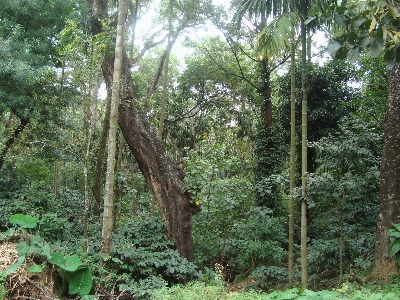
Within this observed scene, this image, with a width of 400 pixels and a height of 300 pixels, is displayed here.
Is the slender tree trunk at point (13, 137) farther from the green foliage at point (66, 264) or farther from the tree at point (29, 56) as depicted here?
the green foliage at point (66, 264)

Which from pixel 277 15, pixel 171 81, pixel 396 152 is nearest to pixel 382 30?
pixel 396 152

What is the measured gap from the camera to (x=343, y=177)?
6.52m

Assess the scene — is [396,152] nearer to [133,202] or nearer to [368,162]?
[368,162]

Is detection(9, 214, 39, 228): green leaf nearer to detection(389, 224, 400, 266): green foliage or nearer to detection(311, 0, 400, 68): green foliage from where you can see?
detection(311, 0, 400, 68): green foliage

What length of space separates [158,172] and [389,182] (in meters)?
4.23

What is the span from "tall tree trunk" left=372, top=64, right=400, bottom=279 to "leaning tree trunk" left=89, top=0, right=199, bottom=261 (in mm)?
3525

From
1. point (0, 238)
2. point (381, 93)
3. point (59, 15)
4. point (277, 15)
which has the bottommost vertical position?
point (0, 238)

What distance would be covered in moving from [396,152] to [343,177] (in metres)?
1.04

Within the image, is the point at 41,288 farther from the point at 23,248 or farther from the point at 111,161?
the point at 111,161

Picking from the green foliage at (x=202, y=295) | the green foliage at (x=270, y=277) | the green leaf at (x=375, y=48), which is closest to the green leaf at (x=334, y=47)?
the green leaf at (x=375, y=48)

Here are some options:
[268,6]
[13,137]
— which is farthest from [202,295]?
[13,137]

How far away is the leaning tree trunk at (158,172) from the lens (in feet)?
24.4

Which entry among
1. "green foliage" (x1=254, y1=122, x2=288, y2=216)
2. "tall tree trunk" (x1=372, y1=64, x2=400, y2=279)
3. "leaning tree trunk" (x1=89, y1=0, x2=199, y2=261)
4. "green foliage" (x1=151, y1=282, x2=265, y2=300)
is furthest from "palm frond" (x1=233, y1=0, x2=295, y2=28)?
"green foliage" (x1=254, y1=122, x2=288, y2=216)

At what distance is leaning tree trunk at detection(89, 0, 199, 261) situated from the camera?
293 inches
